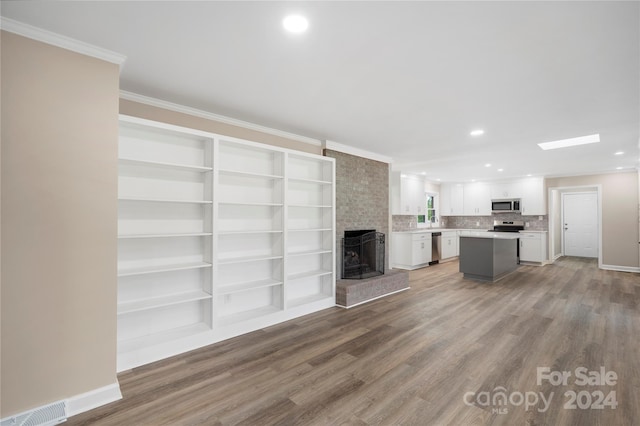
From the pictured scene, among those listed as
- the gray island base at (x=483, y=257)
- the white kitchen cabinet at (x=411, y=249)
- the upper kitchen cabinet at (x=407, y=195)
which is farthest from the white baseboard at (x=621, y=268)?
the upper kitchen cabinet at (x=407, y=195)

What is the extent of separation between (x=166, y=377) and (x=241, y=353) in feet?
2.25

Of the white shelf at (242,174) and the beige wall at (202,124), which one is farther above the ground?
the beige wall at (202,124)

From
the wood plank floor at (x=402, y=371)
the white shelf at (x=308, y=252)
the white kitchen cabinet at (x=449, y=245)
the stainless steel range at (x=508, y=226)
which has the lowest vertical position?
the wood plank floor at (x=402, y=371)

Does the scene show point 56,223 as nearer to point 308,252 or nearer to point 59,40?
point 59,40

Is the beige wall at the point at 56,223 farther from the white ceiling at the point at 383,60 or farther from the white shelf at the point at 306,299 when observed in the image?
the white shelf at the point at 306,299

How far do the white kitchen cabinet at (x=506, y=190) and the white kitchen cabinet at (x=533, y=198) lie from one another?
126 mm

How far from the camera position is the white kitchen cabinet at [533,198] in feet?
26.9

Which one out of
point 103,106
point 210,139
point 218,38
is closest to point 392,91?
point 218,38

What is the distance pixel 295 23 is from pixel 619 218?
9430mm

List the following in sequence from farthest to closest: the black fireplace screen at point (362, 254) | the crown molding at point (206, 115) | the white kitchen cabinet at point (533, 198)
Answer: the white kitchen cabinet at point (533, 198), the black fireplace screen at point (362, 254), the crown molding at point (206, 115)

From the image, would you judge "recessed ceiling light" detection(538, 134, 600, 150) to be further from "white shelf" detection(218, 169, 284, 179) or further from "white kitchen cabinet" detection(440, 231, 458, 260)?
"white shelf" detection(218, 169, 284, 179)

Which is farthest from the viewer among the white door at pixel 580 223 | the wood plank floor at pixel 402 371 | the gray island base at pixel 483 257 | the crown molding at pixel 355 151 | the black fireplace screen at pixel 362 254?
the white door at pixel 580 223

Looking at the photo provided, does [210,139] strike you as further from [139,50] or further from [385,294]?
[385,294]

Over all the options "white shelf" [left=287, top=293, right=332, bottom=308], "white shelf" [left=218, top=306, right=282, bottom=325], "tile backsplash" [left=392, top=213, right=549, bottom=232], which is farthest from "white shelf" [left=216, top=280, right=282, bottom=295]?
"tile backsplash" [left=392, top=213, right=549, bottom=232]
